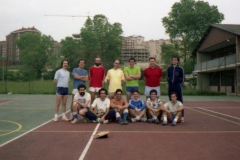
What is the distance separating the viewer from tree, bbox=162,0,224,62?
37.2 meters

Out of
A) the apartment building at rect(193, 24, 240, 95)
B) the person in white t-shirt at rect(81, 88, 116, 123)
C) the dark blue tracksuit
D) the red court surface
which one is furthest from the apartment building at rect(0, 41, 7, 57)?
the red court surface

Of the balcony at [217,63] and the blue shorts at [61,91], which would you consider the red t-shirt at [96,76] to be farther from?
the balcony at [217,63]

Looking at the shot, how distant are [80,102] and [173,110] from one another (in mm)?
2599

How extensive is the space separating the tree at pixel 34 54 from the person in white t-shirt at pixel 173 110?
67.4ft

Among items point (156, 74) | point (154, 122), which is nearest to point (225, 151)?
point (154, 122)

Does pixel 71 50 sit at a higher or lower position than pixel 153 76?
higher

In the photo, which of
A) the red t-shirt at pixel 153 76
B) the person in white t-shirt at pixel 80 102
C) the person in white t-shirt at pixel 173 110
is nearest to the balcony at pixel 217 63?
the red t-shirt at pixel 153 76

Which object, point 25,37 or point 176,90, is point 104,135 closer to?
point 176,90

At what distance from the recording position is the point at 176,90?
23.8ft

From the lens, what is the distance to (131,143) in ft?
15.3

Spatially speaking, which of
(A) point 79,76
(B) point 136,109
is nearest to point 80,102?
(A) point 79,76

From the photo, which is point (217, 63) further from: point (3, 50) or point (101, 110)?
point (3, 50)

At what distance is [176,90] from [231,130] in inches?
74.8

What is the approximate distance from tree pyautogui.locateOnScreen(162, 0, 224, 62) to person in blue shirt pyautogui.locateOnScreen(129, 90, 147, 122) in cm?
3239
